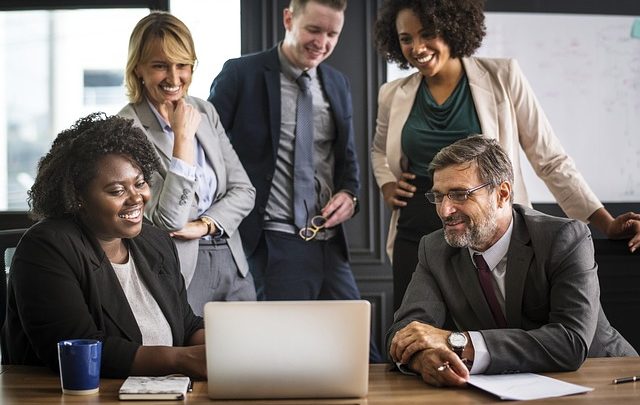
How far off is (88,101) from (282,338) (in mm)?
3312

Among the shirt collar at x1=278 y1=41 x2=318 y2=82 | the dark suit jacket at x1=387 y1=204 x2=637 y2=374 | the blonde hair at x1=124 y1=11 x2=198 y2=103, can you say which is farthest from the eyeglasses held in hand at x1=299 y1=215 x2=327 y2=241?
the dark suit jacket at x1=387 y1=204 x2=637 y2=374

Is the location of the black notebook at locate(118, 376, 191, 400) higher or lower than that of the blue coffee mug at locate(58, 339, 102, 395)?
lower

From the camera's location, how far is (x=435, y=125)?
332 centimetres

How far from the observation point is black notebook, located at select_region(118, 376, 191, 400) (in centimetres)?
188

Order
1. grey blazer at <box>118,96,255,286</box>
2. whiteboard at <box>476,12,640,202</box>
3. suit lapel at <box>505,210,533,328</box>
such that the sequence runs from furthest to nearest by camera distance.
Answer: whiteboard at <box>476,12,640,202</box> → grey blazer at <box>118,96,255,286</box> → suit lapel at <box>505,210,533,328</box>

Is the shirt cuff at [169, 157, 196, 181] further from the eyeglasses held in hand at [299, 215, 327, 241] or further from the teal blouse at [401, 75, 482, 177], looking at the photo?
the teal blouse at [401, 75, 482, 177]

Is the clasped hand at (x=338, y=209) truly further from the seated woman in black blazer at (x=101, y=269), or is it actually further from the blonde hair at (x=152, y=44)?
the seated woman in black blazer at (x=101, y=269)

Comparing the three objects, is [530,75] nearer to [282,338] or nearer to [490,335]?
[490,335]

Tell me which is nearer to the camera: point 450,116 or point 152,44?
point 152,44

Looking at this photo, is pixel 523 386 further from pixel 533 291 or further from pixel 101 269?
pixel 101 269

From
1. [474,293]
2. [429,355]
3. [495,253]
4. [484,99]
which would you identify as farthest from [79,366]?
[484,99]

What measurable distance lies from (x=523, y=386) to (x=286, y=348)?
1.81 ft

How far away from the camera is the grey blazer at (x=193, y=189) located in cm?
298

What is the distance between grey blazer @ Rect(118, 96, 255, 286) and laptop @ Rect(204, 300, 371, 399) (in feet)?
3.93
